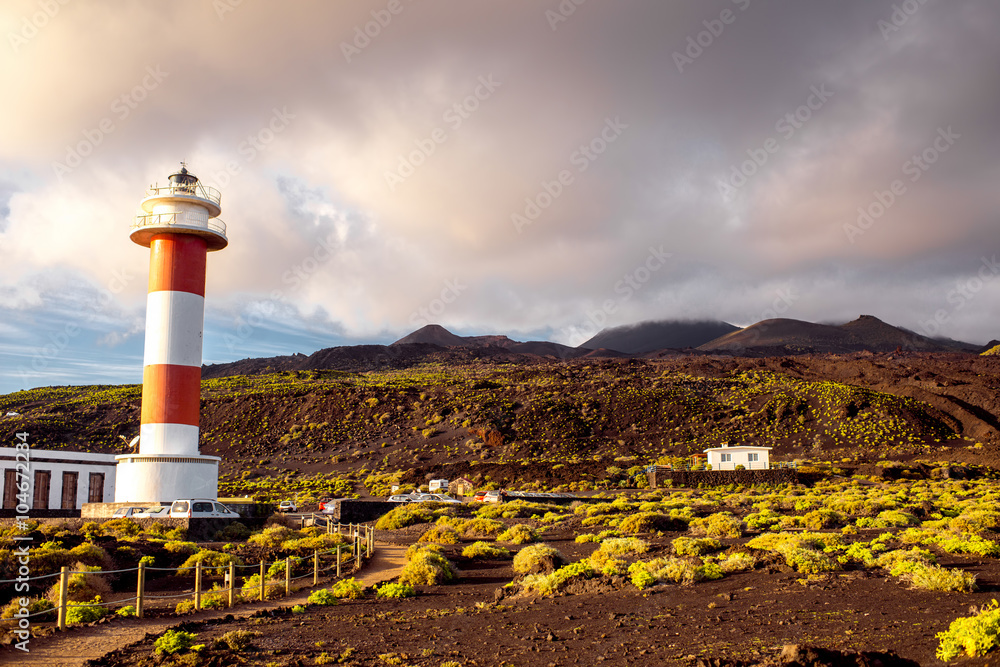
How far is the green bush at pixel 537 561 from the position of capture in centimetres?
1483

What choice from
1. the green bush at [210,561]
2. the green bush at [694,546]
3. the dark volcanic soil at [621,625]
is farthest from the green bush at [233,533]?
the green bush at [694,546]

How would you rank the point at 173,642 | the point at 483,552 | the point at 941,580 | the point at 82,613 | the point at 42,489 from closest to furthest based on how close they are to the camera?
1. the point at 173,642
2. the point at 941,580
3. the point at 82,613
4. the point at 483,552
5. the point at 42,489

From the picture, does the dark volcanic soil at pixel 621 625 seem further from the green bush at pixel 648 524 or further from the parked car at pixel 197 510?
the parked car at pixel 197 510

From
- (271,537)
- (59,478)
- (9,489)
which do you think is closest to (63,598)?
(271,537)

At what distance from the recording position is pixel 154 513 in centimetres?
2355

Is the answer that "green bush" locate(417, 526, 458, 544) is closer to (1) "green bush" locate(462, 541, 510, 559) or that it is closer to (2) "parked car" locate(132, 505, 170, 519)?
(1) "green bush" locate(462, 541, 510, 559)

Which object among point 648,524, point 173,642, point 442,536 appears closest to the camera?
point 173,642

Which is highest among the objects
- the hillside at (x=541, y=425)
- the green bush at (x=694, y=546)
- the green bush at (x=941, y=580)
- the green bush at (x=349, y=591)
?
the hillside at (x=541, y=425)

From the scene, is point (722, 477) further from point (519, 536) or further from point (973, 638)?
point (973, 638)

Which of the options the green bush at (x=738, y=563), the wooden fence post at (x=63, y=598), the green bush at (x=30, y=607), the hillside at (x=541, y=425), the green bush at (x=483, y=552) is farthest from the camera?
the hillside at (x=541, y=425)

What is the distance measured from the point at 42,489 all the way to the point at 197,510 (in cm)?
999

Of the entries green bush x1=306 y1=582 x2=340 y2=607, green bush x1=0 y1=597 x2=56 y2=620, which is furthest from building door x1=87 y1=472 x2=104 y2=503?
green bush x1=306 y1=582 x2=340 y2=607

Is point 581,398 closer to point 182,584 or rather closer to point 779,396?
point 779,396

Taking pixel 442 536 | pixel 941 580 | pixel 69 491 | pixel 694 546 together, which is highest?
pixel 69 491
